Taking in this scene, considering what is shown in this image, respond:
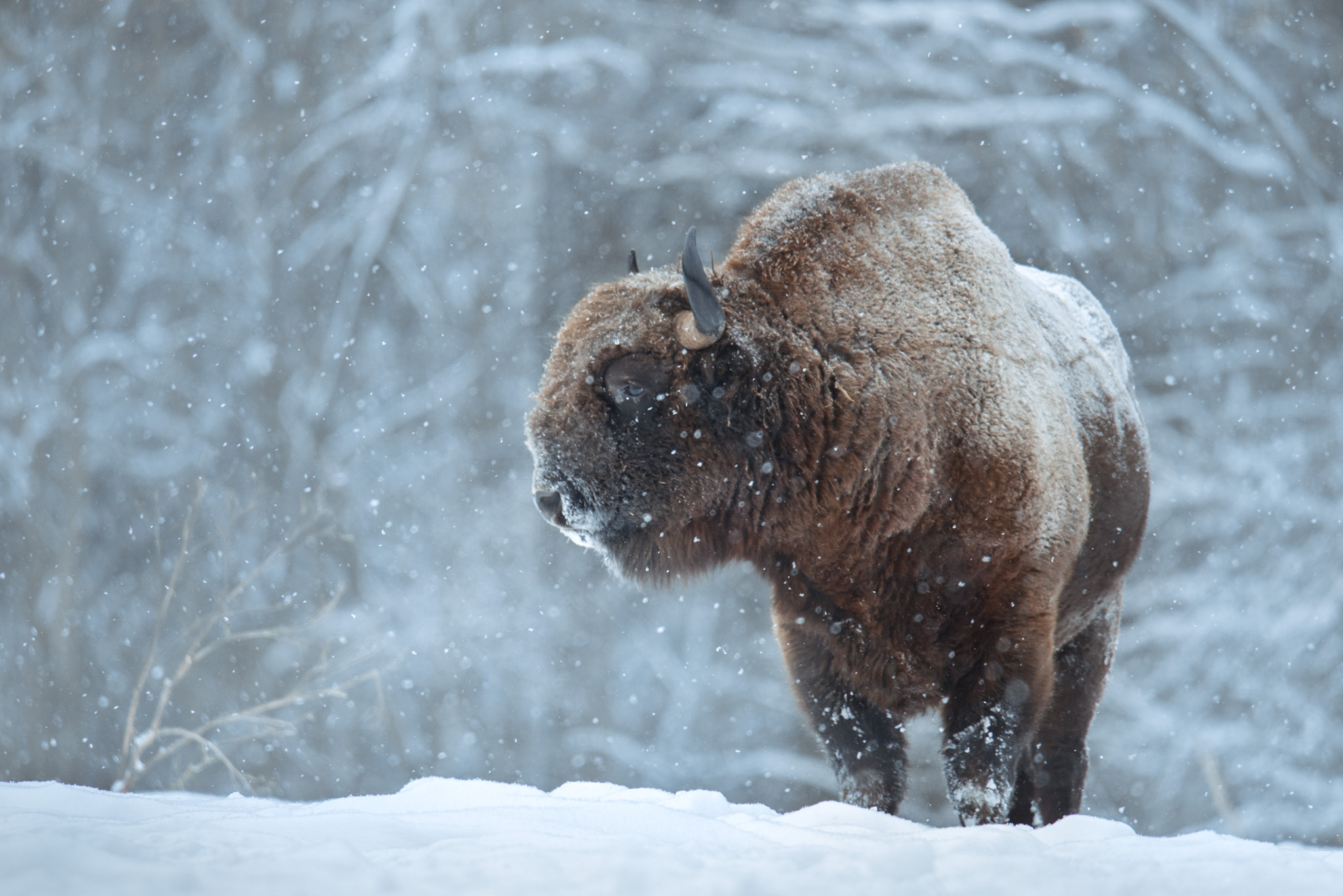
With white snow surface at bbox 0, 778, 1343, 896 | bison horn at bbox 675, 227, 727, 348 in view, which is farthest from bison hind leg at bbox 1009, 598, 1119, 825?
bison horn at bbox 675, 227, 727, 348

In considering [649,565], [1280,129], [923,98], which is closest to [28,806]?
[649,565]

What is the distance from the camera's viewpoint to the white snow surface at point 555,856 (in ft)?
4.09

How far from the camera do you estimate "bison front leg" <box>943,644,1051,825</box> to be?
2.38 meters

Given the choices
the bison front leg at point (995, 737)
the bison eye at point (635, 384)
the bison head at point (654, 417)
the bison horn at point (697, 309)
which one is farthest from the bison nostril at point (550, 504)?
the bison front leg at point (995, 737)

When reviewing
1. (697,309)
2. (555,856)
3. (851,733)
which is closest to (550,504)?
(697,309)

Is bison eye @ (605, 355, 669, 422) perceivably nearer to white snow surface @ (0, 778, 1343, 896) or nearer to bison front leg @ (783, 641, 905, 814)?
bison front leg @ (783, 641, 905, 814)

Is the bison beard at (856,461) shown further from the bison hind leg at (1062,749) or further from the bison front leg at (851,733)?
the bison hind leg at (1062,749)

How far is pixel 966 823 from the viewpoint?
238 cm

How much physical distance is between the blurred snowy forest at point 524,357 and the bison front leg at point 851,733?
4.58 m

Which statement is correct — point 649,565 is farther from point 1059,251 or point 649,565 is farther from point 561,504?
point 1059,251

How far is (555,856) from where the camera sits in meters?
1.39

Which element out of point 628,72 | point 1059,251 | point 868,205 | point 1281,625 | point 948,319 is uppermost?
point 868,205

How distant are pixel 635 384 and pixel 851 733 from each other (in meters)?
1.19

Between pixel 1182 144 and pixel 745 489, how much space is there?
6613mm
